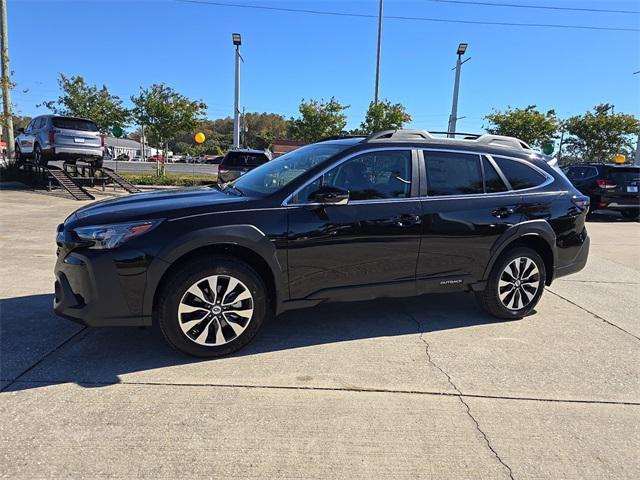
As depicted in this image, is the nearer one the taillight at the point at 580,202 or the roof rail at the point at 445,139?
the roof rail at the point at 445,139

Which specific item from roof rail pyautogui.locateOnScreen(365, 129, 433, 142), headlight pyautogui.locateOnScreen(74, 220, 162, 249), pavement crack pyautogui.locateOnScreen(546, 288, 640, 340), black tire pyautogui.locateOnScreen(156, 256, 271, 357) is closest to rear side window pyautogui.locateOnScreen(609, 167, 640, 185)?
pavement crack pyautogui.locateOnScreen(546, 288, 640, 340)

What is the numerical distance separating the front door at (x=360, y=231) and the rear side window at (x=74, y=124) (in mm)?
14693

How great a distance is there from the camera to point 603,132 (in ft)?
126

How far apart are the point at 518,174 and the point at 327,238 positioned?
2266mm

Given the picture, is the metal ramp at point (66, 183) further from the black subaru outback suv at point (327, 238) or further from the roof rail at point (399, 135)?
the roof rail at point (399, 135)

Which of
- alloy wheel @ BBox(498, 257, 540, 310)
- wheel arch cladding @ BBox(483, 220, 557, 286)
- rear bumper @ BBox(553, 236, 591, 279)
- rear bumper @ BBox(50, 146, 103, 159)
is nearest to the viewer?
wheel arch cladding @ BBox(483, 220, 557, 286)

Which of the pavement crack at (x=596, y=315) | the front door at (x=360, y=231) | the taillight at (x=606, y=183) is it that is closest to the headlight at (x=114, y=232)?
the front door at (x=360, y=231)

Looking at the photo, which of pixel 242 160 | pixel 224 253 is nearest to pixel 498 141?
pixel 224 253

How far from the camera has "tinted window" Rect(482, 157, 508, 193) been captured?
459 cm

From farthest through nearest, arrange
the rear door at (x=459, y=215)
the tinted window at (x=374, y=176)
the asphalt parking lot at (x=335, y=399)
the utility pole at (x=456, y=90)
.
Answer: the utility pole at (x=456, y=90) < the rear door at (x=459, y=215) < the tinted window at (x=374, y=176) < the asphalt parking lot at (x=335, y=399)

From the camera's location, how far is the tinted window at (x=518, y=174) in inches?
185

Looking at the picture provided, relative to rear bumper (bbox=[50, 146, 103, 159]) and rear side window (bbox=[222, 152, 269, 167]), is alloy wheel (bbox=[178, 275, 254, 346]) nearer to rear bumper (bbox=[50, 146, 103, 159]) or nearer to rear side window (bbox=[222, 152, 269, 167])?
rear side window (bbox=[222, 152, 269, 167])

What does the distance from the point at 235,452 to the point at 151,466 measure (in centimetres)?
44

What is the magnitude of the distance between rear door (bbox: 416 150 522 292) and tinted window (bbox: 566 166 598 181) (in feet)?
38.8
